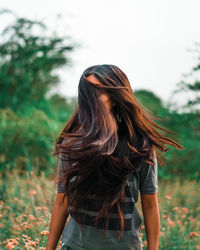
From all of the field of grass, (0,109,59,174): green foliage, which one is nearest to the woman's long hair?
the field of grass

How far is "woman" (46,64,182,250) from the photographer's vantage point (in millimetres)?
1387

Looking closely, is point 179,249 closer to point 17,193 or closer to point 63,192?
point 63,192

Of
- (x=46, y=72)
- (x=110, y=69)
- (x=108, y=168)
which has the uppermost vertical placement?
(x=46, y=72)

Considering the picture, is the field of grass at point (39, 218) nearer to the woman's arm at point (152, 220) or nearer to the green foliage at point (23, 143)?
the woman's arm at point (152, 220)

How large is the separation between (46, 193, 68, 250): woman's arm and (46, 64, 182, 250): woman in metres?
0.07

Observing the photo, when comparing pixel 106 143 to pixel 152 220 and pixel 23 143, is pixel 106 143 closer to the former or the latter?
pixel 152 220

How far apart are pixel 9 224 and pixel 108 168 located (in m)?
2.32

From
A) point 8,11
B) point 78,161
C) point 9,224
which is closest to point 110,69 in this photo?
point 78,161

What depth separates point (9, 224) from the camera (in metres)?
3.33

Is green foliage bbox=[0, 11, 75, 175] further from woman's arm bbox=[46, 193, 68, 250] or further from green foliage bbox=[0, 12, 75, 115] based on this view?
woman's arm bbox=[46, 193, 68, 250]

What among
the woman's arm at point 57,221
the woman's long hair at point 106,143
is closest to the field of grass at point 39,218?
the woman's arm at point 57,221

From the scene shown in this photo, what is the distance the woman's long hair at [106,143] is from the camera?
54.4 inches

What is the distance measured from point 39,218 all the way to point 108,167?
1.28 metres

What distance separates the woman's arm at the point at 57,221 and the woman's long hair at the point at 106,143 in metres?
0.09
